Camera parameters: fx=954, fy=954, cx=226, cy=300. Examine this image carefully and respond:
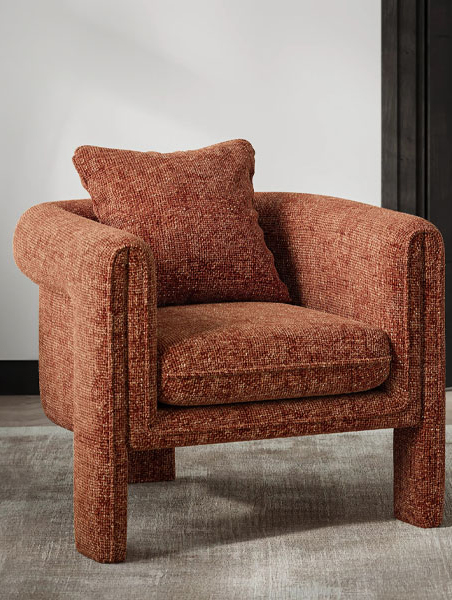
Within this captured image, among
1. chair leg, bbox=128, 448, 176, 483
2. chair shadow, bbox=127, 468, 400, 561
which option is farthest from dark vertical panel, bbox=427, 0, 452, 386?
chair leg, bbox=128, 448, 176, 483

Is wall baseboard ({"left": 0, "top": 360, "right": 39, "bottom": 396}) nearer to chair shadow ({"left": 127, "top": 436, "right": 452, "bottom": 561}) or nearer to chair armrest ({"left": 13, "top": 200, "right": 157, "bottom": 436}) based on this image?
chair shadow ({"left": 127, "top": 436, "right": 452, "bottom": 561})

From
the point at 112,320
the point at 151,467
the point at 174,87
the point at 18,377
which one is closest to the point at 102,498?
the point at 112,320

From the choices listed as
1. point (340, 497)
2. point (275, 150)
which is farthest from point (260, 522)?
point (275, 150)

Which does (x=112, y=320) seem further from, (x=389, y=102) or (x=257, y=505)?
(x=389, y=102)

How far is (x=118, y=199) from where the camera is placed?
2320 millimetres

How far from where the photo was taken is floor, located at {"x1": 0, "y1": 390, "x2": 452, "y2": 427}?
3.22 meters

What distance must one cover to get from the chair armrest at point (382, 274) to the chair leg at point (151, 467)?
1.80 ft

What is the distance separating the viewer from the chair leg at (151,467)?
249 cm

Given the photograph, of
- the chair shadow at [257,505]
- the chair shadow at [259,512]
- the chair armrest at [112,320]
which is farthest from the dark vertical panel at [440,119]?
the chair armrest at [112,320]

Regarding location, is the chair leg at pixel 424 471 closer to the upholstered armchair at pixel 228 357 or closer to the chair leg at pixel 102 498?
the upholstered armchair at pixel 228 357

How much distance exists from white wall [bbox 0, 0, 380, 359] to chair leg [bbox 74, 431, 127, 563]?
1667 millimetres

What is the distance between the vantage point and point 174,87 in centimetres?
345

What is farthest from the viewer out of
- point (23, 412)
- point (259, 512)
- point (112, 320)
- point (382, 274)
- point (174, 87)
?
point (174, 87)

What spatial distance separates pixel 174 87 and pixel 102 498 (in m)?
1.94
